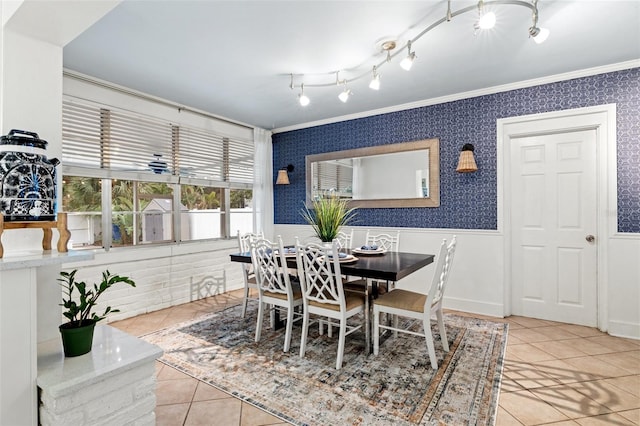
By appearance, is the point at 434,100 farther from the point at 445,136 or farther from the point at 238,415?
the point at 238,415

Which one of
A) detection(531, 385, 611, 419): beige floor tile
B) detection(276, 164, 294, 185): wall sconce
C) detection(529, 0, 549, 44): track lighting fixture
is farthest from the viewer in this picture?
detection(276, 164, 294, 185): wall sconce

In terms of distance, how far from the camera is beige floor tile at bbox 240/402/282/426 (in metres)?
1.80

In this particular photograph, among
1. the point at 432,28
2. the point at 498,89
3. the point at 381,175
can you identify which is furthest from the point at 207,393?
the point at 498,89

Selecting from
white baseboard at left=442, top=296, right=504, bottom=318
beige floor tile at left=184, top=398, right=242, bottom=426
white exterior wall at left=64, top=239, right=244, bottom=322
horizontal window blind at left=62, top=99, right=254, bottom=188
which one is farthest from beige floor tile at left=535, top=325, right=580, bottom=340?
horizontal window blind at left=62, top=99, right=254, bottom=188

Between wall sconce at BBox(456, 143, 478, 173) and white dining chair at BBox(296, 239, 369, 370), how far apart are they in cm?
195

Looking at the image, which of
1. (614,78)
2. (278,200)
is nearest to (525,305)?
(614,78)

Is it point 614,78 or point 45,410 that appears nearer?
point 45,410

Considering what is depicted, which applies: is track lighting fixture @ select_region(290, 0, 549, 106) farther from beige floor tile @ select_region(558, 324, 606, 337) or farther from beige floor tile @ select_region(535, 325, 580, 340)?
beige floor tile @ select_region(558, 324, 606, 337)

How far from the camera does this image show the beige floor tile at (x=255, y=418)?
180 centimetres

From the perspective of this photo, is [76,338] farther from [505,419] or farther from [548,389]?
[548,389]

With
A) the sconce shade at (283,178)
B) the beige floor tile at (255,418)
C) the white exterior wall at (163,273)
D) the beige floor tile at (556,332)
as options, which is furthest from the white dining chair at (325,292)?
the sconce shade at (283,178)

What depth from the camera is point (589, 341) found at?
2.91m

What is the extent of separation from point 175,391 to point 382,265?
1.71 metres

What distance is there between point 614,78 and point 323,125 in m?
3.31
